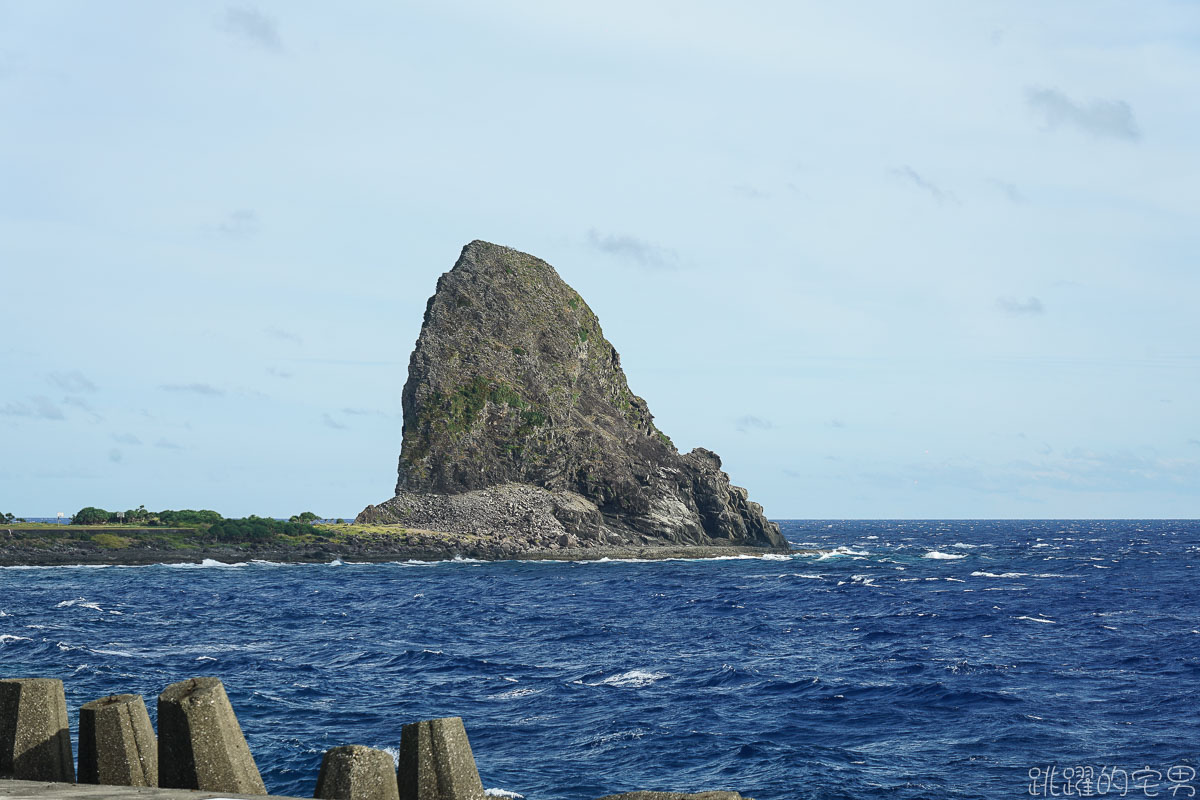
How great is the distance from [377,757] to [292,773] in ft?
56.0

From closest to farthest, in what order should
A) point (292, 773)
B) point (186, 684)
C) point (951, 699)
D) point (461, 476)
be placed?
point (186, 684) < point (292, 773) < point (951, 699) < point (461, 476)

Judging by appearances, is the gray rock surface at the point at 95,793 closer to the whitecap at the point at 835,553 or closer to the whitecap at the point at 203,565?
the whitecap at the point at 203,565

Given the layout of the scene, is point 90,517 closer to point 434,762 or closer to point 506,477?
point 506,477

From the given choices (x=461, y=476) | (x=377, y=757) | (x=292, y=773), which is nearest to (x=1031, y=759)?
(x=292, y=773)

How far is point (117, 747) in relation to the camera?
10.6 metres

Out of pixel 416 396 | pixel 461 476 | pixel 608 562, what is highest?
pixel 416 396

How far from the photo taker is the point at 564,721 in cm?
3162

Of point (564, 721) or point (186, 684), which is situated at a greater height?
point (186, 684)

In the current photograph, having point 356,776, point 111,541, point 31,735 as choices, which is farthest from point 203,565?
point 356,776

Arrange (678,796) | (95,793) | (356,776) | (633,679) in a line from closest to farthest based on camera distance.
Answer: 1. (678,796)
2. (356,776)
3. (95,793)
4. (633,679)

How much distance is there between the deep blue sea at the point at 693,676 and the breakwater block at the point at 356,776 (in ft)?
49.6

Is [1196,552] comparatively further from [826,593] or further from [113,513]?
[113,513]

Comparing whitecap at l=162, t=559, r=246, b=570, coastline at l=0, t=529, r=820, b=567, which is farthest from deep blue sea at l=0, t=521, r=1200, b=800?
coastline at l=0, t=529, r=820, b=567

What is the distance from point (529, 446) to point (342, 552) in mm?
42972
